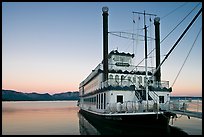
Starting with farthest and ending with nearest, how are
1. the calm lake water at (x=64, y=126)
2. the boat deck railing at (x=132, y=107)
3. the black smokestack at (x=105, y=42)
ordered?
the black smokestack at (x=105, y=42)
the calm lake water at (x=64, y=126)
the boat deck railing at (x=132, y=107)

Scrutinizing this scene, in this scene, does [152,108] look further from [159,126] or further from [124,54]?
[124,54]

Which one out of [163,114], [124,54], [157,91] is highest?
[124,54]

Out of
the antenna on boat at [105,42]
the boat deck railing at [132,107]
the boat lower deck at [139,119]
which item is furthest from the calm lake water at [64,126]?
the antenna on boat at [105,42]

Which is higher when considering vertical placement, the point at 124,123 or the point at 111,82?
the point at 111,82

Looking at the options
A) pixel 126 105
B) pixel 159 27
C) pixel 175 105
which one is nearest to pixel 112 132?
pixel 126 105

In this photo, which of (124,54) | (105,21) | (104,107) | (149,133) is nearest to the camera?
(149,133)

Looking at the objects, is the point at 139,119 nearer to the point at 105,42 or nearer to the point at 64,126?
the point at 105,42

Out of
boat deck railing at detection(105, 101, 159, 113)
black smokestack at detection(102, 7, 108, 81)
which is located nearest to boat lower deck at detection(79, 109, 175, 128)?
boat deck railing at detection(105, 101, 159, 113)

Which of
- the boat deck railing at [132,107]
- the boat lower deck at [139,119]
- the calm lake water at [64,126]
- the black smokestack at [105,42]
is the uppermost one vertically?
the black smokestack at [105,42]

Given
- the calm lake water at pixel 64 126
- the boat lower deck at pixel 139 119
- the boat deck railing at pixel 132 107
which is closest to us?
the boat lower deck at pixel 139 119

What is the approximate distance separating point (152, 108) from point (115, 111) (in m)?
3.77

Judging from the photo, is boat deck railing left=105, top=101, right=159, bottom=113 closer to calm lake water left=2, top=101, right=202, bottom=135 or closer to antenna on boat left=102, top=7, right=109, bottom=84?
calm lake water left=2, top=101, right=202, bottom=135

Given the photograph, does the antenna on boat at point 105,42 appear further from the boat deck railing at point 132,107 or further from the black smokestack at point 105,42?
the boat deck railing at point 132,107

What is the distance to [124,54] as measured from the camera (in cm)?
3281
